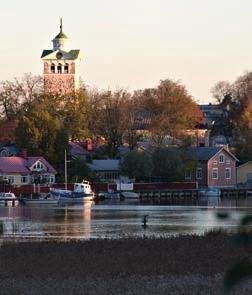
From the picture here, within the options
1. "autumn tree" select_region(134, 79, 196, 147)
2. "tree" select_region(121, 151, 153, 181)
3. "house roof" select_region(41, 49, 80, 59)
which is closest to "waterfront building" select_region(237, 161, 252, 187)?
"autumn tree" select_region(134, 79, 196, 147)

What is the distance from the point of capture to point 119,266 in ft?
67.9

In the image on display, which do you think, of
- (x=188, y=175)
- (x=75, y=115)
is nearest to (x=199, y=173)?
(x=188, y=175)

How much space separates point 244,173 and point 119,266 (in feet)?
301

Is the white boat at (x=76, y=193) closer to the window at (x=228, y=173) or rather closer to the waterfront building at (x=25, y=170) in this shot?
the waterfront building at (x=25, y=170)

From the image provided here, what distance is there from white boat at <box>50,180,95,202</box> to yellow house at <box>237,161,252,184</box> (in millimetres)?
28212

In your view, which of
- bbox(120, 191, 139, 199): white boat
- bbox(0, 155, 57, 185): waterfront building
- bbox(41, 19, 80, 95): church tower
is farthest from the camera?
bbox(41, 19, 80, 95): church tower

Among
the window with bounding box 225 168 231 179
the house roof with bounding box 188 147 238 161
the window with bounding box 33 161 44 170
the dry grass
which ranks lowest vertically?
the dry grass

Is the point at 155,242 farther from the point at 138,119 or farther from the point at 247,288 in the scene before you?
the point at 138,119

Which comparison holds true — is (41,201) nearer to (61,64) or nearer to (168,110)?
(168,110)

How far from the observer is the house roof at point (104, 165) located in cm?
9944

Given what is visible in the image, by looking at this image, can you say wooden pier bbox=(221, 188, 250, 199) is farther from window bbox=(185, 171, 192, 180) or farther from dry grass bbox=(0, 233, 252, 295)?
dry grass bbox=(0, 233, 252, 295)

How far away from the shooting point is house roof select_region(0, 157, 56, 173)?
91500mm

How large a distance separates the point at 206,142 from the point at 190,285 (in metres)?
112

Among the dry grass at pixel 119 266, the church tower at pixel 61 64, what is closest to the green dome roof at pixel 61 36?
the church tower at pixel 61 64
